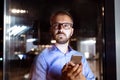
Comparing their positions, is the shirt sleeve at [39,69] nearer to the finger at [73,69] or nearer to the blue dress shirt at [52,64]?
the blue dress shirt at [52,64]

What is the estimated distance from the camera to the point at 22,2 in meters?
1.19

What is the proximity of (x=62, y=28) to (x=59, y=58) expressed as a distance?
0.15 meters

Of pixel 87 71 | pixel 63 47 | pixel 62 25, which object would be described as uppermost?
pixel 62 25

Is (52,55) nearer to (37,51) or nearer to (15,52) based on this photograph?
(37,51)

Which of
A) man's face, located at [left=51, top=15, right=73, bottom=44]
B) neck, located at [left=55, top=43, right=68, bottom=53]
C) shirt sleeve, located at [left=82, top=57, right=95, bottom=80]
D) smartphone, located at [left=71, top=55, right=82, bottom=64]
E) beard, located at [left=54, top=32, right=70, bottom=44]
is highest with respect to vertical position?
man's face, located at [left=51, top=15, right=73, bottom=44]

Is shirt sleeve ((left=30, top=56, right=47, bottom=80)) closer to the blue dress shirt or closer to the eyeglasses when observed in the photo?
the blue dress shirt

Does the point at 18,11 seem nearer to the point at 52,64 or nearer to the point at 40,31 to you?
the point at 40,31

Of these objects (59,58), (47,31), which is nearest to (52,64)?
(59,58)

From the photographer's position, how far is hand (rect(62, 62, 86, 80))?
1.16 meters

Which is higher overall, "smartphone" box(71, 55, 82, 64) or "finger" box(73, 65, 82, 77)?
"smartphone" box(71, 55, 82, 64)

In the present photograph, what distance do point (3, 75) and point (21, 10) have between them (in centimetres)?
33

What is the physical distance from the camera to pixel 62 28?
119cm

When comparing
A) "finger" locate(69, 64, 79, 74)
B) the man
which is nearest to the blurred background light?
the man

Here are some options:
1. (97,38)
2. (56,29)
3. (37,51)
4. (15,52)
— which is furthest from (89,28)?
(15,52)
